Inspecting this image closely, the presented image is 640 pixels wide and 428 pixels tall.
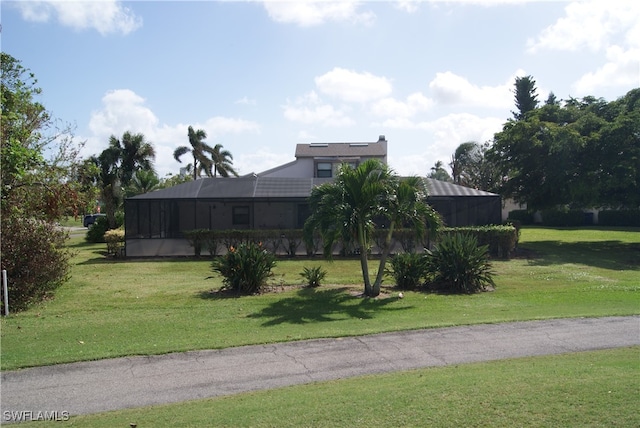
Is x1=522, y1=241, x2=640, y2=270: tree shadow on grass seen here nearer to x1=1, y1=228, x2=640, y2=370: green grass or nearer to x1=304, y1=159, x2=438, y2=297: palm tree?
x1=1, y1=228, x2=640, y2=370: green grass

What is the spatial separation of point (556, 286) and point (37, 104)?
14215 millimetres

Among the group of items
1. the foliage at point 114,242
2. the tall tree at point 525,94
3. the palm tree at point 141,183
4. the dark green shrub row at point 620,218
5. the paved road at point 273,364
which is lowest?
the paved road at point 273,364

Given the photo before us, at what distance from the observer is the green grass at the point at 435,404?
436cm

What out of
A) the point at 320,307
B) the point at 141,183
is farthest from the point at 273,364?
the point at 141,183

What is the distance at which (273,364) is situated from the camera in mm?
6859

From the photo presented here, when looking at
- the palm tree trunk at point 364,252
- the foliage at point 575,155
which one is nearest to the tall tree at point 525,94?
the foliage at point 575,155

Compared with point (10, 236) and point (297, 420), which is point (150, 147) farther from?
point (297, 420)

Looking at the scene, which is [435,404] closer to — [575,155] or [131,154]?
[575,155]

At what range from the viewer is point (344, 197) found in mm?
→ 12562

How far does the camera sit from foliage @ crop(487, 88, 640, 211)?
22625 mm

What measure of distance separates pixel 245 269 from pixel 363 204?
3.33 meters

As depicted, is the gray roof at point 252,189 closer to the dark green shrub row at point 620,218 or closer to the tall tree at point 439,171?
the dark green shrub row at point 620,218

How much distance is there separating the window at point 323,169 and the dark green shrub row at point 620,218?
70.2 ft

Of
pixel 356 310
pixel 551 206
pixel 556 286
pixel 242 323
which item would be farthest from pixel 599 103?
pixel 242 323
